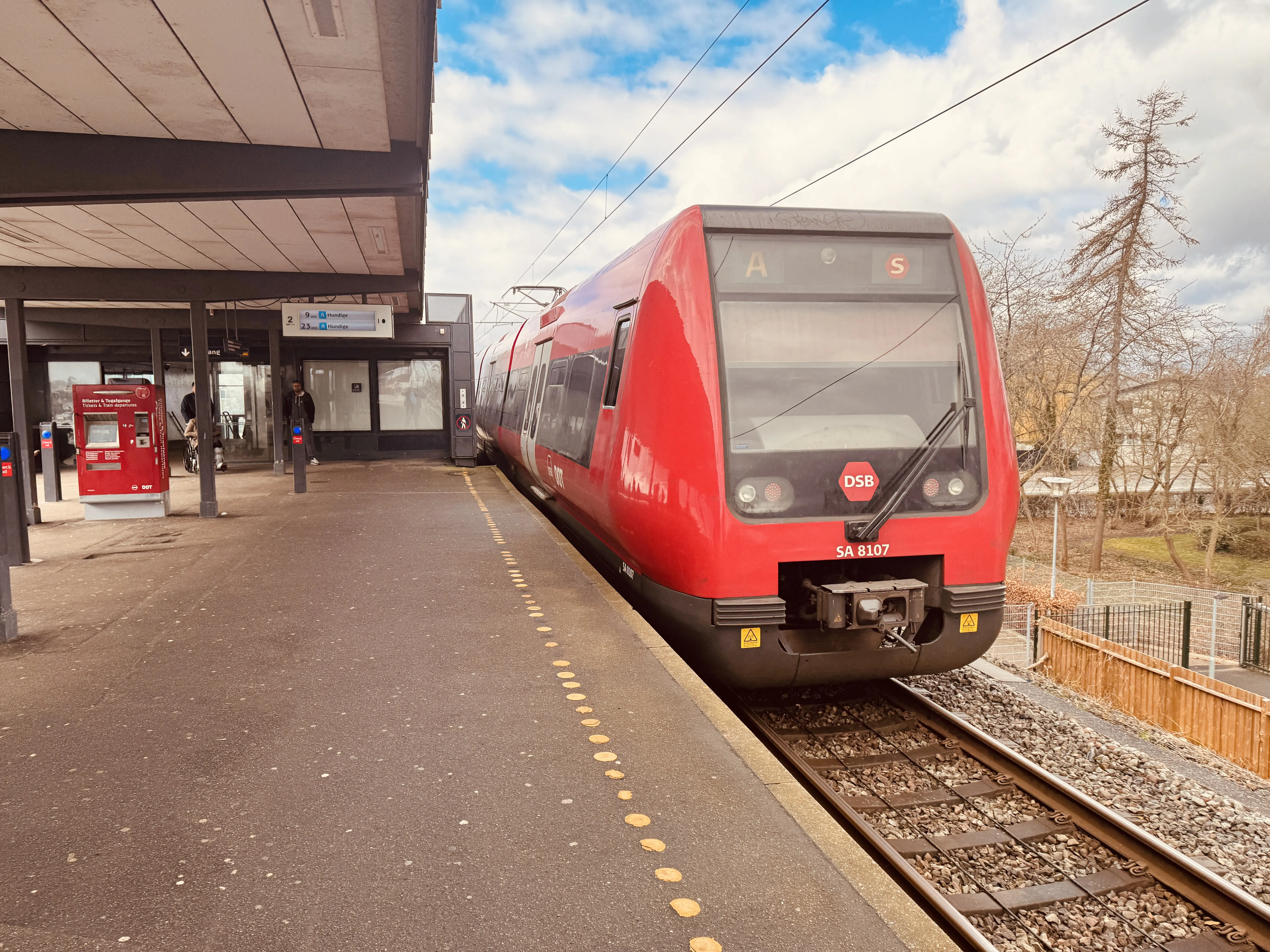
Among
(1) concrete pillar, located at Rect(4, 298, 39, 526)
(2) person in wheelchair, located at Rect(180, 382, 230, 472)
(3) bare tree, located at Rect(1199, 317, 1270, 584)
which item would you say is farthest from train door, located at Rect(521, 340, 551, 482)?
(3) bare tree, located at Rect(1199, 317, 1270, 584)

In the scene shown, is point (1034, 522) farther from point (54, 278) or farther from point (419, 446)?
point (54, 278)

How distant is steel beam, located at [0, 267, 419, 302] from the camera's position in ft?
37.5

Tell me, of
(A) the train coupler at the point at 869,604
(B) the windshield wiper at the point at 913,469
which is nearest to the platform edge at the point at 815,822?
(A) the train coupler at the point at 869,604

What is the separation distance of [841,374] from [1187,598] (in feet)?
69.2

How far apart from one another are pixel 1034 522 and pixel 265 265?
29712 mm

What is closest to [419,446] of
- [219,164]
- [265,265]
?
[265,265]

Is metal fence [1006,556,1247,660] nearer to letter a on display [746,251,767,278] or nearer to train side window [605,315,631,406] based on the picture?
train side window [605,315,631,406]

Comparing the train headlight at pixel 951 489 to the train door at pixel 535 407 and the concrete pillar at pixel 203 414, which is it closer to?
the train door at pixel 535 407

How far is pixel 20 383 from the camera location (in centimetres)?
1075

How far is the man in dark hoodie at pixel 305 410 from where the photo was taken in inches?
611

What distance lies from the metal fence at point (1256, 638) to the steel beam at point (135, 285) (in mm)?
20437

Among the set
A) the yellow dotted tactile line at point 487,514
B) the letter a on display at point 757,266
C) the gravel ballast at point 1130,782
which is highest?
the letter a on display at point 757,266

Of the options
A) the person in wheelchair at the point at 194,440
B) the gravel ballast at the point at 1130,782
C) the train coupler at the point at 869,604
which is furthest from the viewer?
the person in wheelchair at the point at 194,440

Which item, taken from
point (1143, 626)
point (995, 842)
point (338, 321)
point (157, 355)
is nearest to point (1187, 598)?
point (1143, 626)
